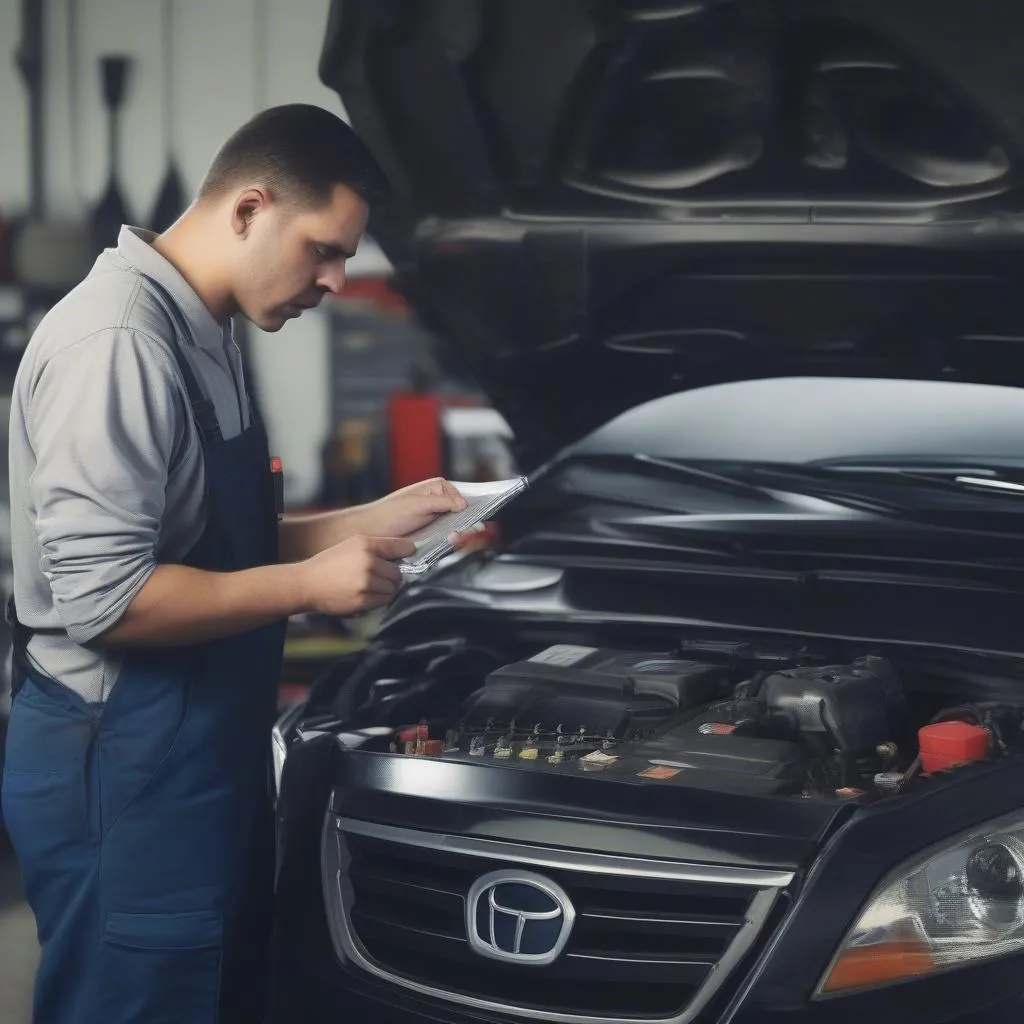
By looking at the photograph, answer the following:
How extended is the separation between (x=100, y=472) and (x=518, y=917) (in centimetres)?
62

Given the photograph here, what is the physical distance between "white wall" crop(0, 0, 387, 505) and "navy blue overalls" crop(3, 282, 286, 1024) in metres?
Answer: 3.12

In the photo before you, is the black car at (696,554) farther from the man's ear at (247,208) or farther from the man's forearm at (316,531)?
the man's ear at (247,208)

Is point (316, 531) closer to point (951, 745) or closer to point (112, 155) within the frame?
point (951, 745)

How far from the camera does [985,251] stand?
1973mm

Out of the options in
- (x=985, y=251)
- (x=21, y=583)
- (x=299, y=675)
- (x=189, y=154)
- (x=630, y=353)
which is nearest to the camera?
(x=21, y=583)

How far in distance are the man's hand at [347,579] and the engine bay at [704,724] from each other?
23cm

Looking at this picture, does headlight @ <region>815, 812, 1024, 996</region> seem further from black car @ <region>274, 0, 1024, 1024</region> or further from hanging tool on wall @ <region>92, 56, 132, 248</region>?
hanging tool on wall @ <region>92, 56, 132, 248</region>

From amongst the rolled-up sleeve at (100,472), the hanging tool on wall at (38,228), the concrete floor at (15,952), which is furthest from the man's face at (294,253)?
the hanging tool on wall at (38,228)

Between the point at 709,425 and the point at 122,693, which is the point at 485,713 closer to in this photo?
the point at 122,693

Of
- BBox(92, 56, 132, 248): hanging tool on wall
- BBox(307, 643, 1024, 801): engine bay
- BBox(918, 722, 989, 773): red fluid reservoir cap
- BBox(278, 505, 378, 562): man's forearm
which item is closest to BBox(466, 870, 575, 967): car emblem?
BBox(307, 643, 1024, 801): engine bay

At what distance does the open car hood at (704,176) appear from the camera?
1.90 metres

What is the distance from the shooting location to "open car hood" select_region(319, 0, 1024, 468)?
6.23ft

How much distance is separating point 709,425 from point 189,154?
2.73m

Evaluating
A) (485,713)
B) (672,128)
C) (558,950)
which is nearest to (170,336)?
(485,713)
